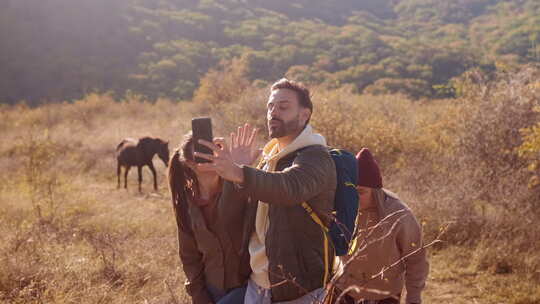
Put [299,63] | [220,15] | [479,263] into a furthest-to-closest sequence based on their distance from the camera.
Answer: [220,15] < [299,63] < [479,263]

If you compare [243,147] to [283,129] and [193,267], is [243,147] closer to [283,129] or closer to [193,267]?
[283,129]

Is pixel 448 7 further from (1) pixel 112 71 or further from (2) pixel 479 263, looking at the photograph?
(2) pixel 479 263

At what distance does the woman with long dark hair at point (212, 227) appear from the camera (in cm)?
241

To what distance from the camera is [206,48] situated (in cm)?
3809

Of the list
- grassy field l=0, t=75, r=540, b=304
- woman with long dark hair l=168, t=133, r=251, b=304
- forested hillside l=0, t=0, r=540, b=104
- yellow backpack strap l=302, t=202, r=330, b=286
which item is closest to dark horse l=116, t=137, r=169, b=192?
grassy field l=0, t=75, r=540, b=304

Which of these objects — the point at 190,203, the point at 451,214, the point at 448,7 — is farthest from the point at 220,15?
the point at 190,203

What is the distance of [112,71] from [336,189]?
32.5m

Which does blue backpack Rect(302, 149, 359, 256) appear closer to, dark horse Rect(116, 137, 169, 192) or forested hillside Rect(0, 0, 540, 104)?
dark horse Rect(116, 137, 169, 192)

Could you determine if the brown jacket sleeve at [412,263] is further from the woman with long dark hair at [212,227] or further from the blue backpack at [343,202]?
the woman with long dark hair at [212,227]

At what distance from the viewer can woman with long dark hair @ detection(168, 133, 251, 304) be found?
241cm

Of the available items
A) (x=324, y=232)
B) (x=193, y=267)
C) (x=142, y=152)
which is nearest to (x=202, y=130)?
(x=324, y=232)

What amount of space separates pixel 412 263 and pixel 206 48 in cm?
3688

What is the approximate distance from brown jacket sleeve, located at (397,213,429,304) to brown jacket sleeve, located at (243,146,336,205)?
97 centimetres

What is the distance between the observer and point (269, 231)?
2.20 meters
